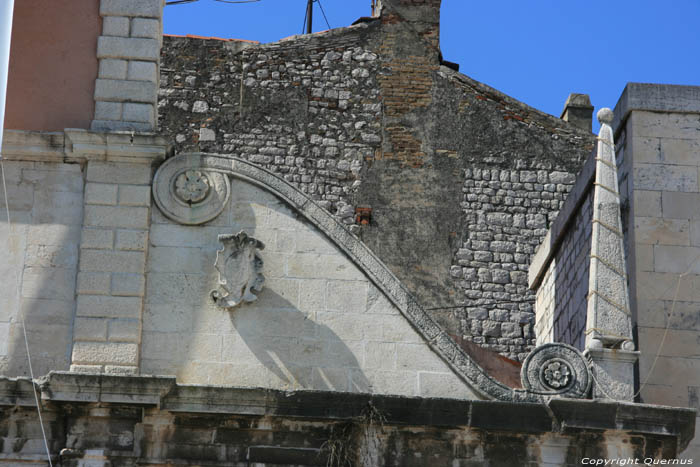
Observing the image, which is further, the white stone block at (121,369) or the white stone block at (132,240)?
the white stone block at (132,240)

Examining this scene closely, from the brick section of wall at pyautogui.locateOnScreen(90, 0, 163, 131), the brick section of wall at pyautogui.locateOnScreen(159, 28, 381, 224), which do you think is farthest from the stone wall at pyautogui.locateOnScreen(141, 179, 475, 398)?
the brick section of wall at pyautogui.locateOnScreen(159, 28, 381, 224)

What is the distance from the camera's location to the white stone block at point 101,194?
12586mm

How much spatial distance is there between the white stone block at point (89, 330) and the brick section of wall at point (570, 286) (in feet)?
13.4

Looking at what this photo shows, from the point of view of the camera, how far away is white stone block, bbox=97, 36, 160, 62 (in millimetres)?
12961

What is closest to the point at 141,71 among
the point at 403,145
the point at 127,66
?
the point at 127,66

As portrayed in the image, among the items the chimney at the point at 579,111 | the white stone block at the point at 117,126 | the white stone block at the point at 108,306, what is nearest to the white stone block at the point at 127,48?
the white stone block at the point at 117,126

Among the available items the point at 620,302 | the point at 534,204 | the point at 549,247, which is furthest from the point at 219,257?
the point at 534,204

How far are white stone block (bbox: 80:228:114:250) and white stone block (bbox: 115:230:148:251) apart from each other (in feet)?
0.20

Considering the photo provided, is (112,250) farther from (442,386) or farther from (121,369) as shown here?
(442,386)

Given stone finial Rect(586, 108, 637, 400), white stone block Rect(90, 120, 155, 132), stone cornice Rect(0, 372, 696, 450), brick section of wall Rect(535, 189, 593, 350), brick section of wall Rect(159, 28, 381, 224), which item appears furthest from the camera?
brick section of wall Rect(159, 28, 381, 224)

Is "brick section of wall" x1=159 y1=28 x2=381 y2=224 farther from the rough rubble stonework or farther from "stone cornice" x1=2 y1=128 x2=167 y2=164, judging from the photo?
"stone cornice" x1=2 y1=128 x2=167 y2=164

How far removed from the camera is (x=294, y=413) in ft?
39.1

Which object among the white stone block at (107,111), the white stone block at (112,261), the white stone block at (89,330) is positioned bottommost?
the white stone block at (89,330)

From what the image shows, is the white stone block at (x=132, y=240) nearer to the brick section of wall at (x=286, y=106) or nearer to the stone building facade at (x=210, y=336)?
the stone building facade at (x=210, y=336)
